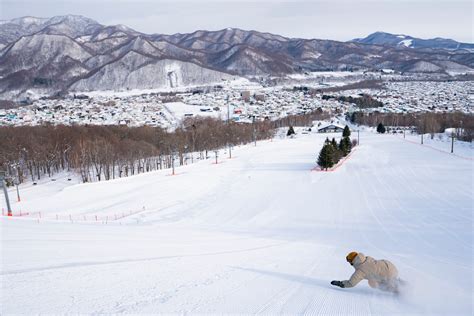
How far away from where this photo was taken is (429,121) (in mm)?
63250

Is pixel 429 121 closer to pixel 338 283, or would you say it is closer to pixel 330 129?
pixel 330 129

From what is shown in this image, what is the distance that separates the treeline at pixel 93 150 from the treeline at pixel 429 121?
36528 mm

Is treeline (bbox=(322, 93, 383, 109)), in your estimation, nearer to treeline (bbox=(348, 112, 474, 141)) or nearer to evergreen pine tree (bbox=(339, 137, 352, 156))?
treeline (bbox=(348, 112, 474, 141))

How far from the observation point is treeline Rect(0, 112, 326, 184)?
39406 millimetres

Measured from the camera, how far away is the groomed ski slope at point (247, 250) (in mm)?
5230

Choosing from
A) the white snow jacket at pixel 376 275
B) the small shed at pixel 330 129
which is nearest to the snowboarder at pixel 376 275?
the white snow jacket at pixel 376 275

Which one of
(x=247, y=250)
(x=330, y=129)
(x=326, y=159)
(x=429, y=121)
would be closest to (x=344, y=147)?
(x=326, y=159)

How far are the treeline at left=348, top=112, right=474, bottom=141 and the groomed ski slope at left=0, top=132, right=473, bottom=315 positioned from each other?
3945 cm

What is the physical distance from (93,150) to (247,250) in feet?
113

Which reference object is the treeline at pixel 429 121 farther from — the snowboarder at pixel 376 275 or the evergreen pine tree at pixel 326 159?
the snowboarder at pixel 376 275

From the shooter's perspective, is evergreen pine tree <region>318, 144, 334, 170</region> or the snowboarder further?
evergreen pine tree <region>318, 144, 334, 170</region>

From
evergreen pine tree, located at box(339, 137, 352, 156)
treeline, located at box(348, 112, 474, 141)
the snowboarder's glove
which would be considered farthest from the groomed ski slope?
treeline, located at box(348, 112, 474, 141)

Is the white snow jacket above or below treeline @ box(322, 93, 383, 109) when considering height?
below

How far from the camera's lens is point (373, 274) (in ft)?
18.4
